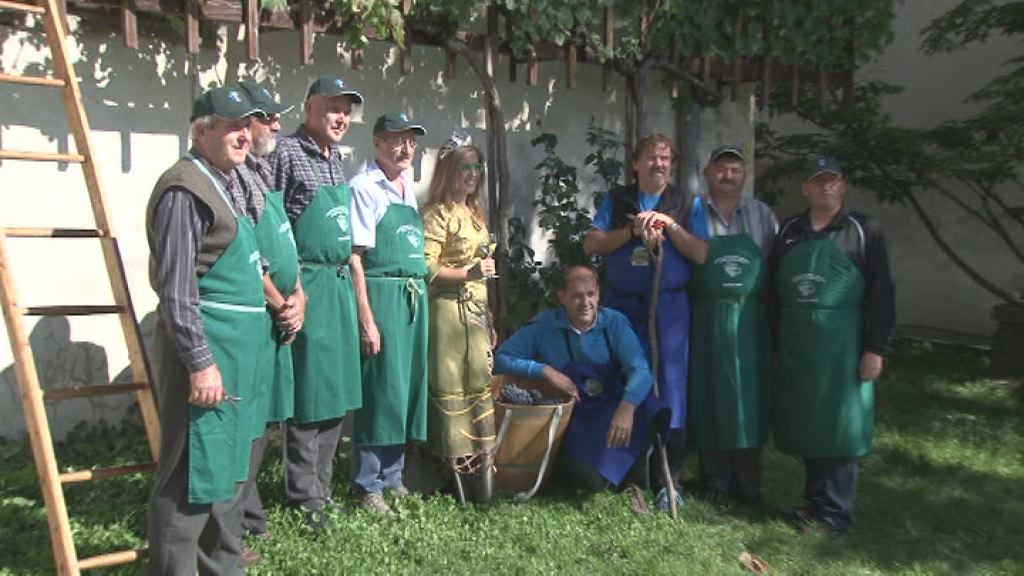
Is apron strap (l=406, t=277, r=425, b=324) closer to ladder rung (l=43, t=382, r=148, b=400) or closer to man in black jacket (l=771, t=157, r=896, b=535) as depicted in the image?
ladder rung (l=43, t=382, r=148, b=400)

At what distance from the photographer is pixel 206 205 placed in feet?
11.8

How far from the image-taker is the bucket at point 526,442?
5348mm

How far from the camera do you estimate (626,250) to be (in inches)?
213

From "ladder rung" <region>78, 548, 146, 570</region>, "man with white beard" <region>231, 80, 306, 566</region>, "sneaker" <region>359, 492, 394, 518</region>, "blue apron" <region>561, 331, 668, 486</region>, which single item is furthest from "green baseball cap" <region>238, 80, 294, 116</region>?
"blue apron" <region>561, 331, 668, 486</region>

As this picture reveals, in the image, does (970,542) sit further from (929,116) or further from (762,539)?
(929,116)

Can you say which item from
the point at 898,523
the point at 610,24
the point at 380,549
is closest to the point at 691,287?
the point at 898,523

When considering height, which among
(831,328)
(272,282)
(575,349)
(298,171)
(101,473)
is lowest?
(101,473)

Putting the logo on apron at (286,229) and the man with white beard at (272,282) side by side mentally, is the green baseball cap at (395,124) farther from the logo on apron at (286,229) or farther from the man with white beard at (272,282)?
the logo on apron at (286,229)

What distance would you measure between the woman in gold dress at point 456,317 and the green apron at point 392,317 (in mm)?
146

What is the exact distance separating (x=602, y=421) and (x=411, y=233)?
1378 mm

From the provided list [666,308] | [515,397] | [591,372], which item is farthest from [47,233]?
[666,308]

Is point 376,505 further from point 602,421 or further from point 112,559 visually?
point 112,559

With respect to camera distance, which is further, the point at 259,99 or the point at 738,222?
the point at 738,222

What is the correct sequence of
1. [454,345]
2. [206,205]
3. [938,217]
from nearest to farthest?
1. [206,205]
2. [454,345]
3. [938,217]
